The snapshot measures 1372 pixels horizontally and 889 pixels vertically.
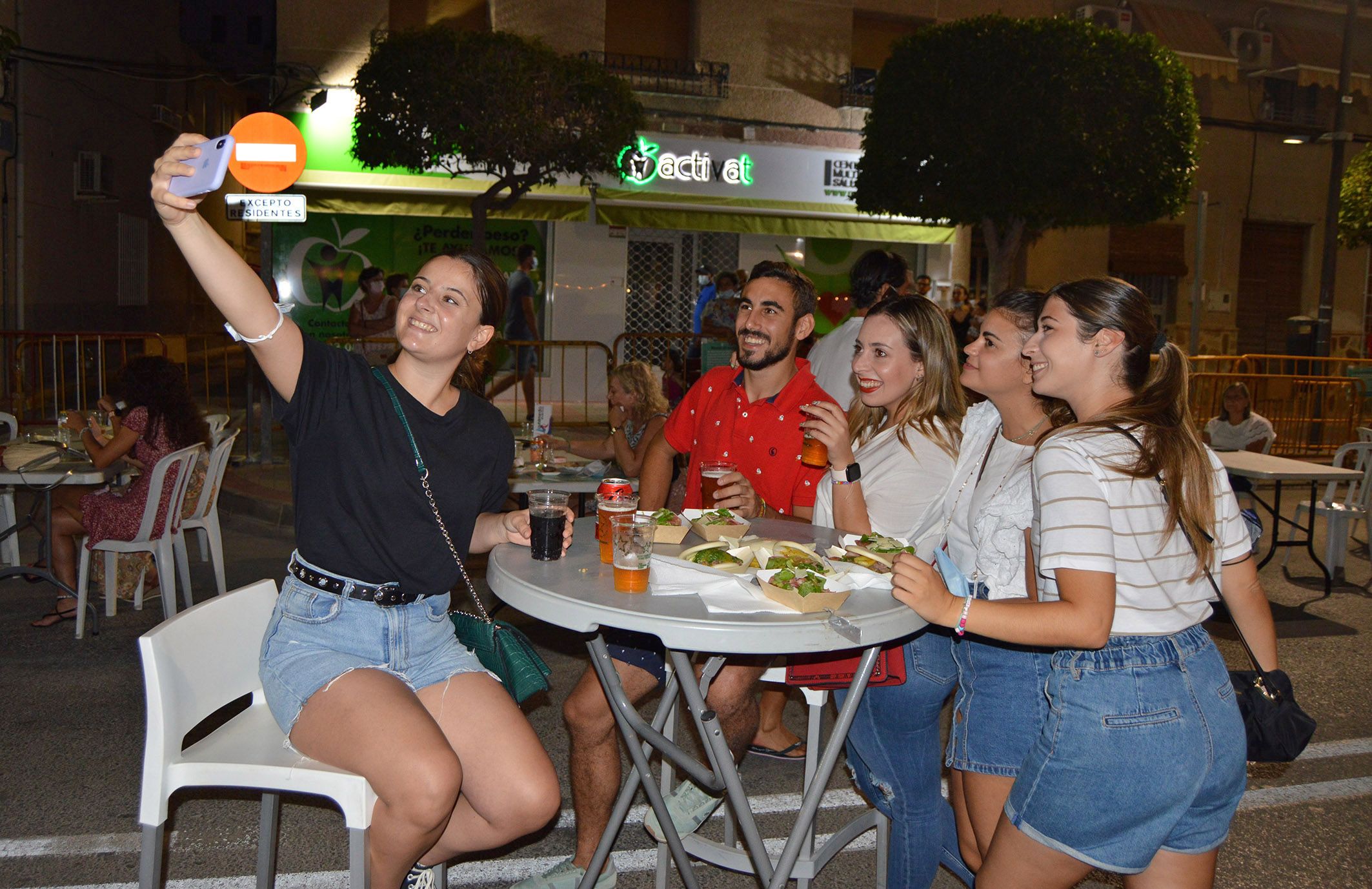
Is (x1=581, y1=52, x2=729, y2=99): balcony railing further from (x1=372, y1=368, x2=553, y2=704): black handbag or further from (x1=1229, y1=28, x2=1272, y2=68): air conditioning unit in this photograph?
(x1=372, y1=368, x2=553, y2=704): black handbag

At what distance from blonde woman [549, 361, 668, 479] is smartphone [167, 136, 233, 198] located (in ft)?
14.1

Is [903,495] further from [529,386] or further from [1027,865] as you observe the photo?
[529,386]

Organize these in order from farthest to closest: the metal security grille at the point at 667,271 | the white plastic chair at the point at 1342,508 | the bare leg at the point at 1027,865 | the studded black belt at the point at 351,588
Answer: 1. the metal security grille at the point at 667,271
2. the white plastic chair at the point at 1342,508
3. the studded black belt at the point at 351,588
4. the bare leg at the point at 1027,865

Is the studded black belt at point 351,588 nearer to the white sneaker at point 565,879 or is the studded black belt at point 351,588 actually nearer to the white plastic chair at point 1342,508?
the white sneaker at point 565,879

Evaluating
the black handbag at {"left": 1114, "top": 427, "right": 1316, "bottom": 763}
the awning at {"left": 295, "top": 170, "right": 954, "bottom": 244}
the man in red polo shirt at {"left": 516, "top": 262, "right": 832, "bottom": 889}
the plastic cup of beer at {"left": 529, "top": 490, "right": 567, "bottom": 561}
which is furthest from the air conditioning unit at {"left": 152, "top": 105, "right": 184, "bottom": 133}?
the black handbag at {"left": 1114, "top": 427, "right": 1316, "bottom": 763}

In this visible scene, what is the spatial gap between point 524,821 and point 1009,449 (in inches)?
63.6

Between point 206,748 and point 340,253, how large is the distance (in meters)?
→ 13.3

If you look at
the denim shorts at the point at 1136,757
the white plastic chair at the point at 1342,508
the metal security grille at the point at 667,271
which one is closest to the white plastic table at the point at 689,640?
the denim shorts at the point at 1136,757

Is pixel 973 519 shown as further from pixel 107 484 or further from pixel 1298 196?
pixel 1298 196

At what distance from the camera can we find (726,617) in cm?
240

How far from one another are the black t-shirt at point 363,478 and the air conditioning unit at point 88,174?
15400mm

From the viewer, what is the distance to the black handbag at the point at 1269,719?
7.39 feet

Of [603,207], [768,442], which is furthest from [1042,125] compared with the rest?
[768,442]

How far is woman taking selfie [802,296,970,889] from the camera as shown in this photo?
2.95 meters
